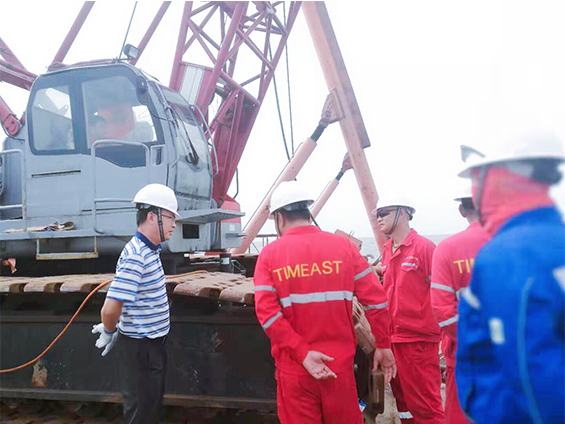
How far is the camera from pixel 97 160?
465 cm

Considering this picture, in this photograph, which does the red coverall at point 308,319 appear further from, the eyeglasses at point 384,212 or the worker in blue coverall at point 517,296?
the eyeglasses at point 384,212

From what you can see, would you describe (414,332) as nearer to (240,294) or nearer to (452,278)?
(452,278)

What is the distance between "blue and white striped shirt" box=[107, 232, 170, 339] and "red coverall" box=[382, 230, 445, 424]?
183 centimetres

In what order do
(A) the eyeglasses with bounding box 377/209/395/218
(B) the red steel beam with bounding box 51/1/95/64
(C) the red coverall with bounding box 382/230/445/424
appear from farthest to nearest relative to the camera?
(B) the red steel beam with bounding box 51/1/95/64, (A) the eyeglasses with bounding box 377/209/395/218, (C) the red coverall with bounding box 382/230/445/424

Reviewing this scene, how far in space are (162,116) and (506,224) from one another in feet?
13.8

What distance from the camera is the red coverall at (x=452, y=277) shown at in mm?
2635

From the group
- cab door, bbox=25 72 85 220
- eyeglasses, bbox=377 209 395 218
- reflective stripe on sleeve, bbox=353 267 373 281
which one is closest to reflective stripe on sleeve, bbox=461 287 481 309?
reflective stripe on sleeve, bbox=353 267 373 281

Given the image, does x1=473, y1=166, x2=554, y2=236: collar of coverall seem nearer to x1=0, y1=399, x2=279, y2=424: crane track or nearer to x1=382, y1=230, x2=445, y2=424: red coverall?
x1=382, y1=230, x2=445, y2=424: red coverall

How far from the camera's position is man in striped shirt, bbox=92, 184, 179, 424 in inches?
110

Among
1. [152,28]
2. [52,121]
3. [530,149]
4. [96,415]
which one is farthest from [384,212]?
[152,28]

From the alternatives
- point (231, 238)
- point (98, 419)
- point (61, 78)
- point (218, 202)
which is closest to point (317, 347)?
point (98, 419)

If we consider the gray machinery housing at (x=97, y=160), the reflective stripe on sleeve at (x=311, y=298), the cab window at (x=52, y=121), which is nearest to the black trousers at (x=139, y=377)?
the reflective stripe on sleeve at (x=311, y=298)

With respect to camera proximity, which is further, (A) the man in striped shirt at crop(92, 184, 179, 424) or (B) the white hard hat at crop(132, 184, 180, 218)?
(B) the white hard hat at crop(132, 184, 180, 218)

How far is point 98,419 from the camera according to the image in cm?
427
